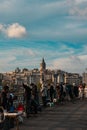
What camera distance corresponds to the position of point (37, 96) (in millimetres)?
29000

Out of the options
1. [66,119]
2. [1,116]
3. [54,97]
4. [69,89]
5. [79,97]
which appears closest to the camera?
[1,116]

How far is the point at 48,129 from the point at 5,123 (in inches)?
68.4

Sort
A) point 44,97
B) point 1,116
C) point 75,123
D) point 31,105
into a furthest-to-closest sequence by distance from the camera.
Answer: point 44,97 < point 31,105 < point 75,123 < point 1,116

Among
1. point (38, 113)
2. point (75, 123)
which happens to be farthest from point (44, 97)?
point (75, 123)

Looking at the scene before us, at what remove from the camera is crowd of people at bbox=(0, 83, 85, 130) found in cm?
2267

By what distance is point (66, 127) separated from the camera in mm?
20188

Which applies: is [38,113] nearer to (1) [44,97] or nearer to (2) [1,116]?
(1) [44,97]

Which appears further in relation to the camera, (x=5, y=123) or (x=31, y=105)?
(x=31, y=105)

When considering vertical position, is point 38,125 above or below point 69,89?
below

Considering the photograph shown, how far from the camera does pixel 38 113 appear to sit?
27.8m

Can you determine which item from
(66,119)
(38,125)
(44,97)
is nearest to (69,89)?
(44,97)

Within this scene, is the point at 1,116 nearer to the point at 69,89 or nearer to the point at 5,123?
the point at 5,123

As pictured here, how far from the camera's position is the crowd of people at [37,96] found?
74.4 ft

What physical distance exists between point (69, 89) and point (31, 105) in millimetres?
18958
